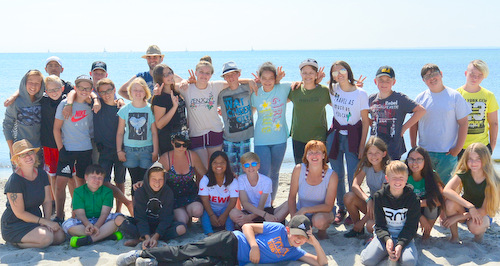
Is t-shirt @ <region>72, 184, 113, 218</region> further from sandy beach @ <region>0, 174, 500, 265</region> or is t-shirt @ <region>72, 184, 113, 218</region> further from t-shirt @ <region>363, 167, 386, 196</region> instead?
t-shirt @ <region>363, 167, 386, 196</region>

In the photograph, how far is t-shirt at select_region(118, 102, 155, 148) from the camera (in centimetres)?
567

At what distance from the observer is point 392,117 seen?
5.51m

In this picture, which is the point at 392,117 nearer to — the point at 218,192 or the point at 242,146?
the point at 242,146

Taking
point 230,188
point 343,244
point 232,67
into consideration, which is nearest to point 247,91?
point 232,67

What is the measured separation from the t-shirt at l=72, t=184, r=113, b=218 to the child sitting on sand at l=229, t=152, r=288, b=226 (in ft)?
5.10

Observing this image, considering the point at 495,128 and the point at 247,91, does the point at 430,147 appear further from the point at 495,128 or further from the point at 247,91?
the point at 247,91

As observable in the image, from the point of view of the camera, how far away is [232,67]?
19.0 feet

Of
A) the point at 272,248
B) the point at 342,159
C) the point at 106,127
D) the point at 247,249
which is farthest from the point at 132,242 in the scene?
the point at 342,159

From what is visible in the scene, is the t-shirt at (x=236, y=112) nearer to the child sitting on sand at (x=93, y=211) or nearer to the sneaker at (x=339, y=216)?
the sneaker at (x=339, y=216)

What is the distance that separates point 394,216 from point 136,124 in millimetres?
3280

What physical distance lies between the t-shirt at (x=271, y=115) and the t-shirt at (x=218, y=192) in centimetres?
73

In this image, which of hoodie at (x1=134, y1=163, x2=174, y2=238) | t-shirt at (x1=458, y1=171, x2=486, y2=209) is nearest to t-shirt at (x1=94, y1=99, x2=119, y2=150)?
hoodie at (x1=134, y1=163, x2=174, y2=238)

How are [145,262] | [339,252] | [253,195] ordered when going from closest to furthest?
[145,262] < [339,252] < [253,195]

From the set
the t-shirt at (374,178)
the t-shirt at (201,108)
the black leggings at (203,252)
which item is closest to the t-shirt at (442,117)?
the t-shirt at (374,178)
